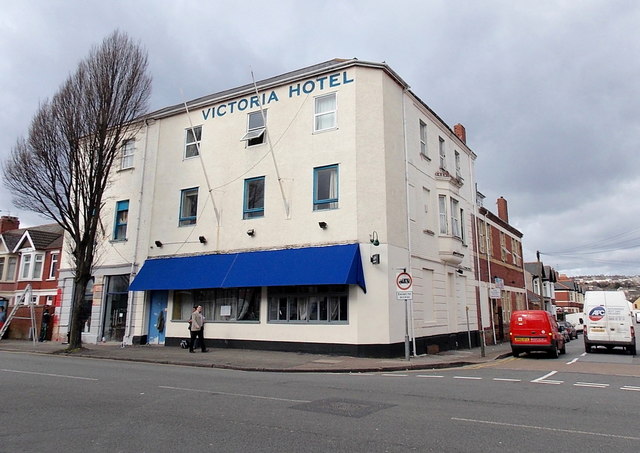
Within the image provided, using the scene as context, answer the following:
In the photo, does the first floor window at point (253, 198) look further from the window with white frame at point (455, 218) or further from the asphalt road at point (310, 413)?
the window with white frame at point (455, 218)

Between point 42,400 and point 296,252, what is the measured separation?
10.6 metres

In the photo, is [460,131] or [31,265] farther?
[31,265]

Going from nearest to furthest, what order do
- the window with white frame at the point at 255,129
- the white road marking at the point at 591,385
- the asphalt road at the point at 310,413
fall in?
the asphalt road at the point at 310,413 → the white road marking at the point at 591,385 → the window with white frame at the point at 255,129

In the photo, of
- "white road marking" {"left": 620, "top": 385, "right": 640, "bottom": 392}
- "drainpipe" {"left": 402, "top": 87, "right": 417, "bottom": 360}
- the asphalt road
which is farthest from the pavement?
"white road marking" {"left": 620, "top": 385, "right": 640, "bottom": 392}

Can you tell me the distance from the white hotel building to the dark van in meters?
2.95

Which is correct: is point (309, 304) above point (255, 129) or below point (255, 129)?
below

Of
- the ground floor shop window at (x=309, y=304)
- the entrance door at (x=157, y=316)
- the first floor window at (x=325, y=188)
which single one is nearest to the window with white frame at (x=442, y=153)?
the first floor window at (x=325, y=188)

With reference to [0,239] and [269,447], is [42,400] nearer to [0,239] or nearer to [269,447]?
[269,447]

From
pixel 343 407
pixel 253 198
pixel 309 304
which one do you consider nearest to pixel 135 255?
pixel 253 198

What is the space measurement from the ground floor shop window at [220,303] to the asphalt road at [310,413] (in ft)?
23.1

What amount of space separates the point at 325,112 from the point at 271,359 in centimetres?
975

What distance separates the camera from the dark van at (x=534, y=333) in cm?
1844

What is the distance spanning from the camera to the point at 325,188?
18.4 metres

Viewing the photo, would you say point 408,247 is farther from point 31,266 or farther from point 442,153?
point 31,266
